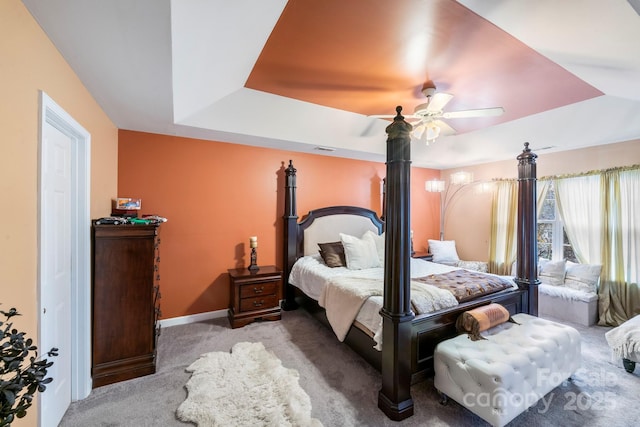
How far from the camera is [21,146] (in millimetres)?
1294

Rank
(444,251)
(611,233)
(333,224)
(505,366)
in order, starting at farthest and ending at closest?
(444,251) < (333,224) < (611,233) < (505,366)

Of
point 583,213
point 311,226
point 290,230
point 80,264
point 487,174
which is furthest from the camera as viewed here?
point 487,174

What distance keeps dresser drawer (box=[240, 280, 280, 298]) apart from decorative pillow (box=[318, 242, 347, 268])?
29.3 inches

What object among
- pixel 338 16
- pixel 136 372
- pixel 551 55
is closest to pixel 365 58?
pixel 338 16

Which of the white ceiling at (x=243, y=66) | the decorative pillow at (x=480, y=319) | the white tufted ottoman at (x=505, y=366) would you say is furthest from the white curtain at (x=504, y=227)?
the decorative pillow at (x=480, y=319)

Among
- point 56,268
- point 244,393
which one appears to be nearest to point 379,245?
point 244,393

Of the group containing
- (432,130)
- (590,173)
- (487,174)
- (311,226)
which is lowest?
(311,226)

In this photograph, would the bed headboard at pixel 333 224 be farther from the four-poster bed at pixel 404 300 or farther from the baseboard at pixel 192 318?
the four-poster bed at pixel 404 300

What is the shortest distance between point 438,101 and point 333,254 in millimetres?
2276

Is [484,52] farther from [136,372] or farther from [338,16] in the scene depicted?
[136,372]

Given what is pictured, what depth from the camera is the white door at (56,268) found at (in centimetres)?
166

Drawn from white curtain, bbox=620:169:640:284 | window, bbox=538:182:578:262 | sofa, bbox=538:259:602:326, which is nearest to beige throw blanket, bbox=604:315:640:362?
sofa, bbox=538:259:602:326

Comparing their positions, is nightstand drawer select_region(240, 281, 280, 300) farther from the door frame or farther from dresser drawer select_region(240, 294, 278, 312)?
the door frame

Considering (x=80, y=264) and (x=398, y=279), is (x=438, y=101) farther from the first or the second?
(x=80, y=264)
